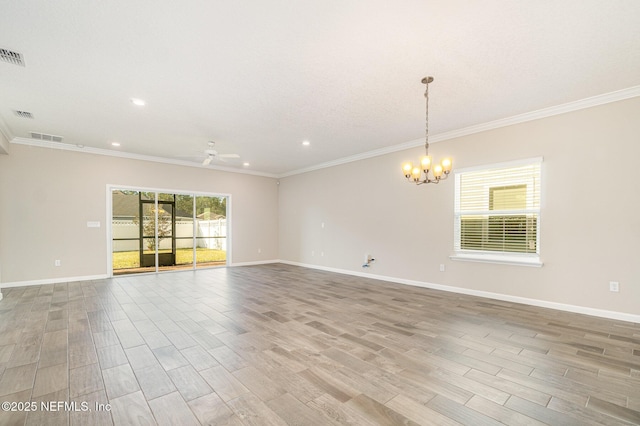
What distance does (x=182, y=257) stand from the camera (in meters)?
7.80

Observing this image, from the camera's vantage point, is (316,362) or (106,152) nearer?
(316,362)

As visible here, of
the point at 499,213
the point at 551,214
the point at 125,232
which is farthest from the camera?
the point at 125,232

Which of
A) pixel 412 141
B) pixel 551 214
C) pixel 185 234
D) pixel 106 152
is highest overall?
pixel 412 141

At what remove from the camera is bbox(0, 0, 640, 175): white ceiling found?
90.6 inches

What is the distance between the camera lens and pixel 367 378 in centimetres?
228

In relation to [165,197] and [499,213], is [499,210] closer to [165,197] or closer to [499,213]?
[499,213]

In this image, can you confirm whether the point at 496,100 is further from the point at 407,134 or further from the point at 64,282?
the point at 64,282

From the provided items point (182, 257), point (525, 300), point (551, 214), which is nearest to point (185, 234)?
point (182, 257)

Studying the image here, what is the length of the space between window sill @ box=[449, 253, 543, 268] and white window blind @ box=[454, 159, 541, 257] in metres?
0.06

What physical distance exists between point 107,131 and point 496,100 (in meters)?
6.57

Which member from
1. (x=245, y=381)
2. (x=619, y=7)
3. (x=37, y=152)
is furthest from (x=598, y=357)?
(x=37, y=152)

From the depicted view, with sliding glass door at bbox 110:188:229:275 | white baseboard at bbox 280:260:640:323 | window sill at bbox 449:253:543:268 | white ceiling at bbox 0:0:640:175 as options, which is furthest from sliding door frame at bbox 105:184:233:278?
window sill at bbox 449:253:543:268

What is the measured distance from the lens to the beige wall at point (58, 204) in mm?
5574

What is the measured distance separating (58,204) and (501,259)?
8.79 m
